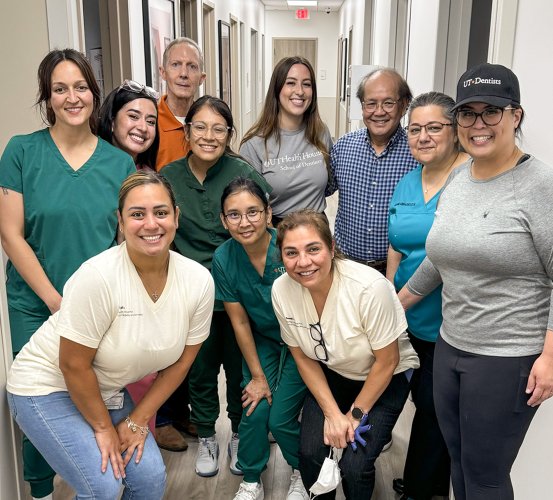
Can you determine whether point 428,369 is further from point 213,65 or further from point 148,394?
point 213,65

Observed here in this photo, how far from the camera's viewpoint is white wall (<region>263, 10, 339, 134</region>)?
13.1 m

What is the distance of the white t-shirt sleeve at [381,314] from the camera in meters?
1.64

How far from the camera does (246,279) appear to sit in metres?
1.93

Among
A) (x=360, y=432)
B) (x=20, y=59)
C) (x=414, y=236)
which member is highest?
(x=20, y=59)

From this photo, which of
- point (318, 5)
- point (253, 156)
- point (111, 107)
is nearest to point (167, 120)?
point (111, 107)

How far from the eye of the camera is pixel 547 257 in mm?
1211

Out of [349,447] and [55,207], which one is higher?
[55,207]

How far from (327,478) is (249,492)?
17.0 inches

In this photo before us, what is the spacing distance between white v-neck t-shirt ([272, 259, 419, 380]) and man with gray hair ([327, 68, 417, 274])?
0.40 metres

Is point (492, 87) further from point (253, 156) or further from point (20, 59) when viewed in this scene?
point (20, 59)

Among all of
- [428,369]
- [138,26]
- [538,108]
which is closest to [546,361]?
[428,369]

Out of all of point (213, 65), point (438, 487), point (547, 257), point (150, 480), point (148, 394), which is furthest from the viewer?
point (213, 65)

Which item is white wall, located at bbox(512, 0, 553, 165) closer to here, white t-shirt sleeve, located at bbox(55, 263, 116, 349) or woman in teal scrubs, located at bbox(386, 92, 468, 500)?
woman in teal scrubs, located at bbox(386, 92, 468, 500)

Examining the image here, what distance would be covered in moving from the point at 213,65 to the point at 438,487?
17.6ft
